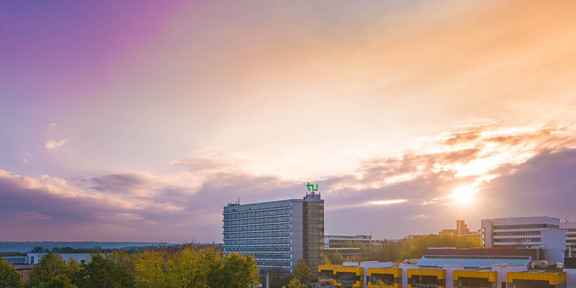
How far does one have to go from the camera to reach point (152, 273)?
51.4 meters

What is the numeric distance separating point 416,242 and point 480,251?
253 ft

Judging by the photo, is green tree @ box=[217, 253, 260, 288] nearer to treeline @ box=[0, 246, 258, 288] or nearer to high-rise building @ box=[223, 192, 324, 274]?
treeline @ box=[0, 246, 258, 288]

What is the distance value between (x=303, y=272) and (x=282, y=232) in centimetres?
2320

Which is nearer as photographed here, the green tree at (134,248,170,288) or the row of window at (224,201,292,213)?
the green tree at (134,248,170,288)

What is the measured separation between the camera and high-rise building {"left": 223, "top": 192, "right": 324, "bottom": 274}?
152000mm

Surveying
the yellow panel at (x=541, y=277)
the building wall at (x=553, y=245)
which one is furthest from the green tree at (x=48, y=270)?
the building wall at (x=553, y=245)

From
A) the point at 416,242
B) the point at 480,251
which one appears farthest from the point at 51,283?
the point at 416,242

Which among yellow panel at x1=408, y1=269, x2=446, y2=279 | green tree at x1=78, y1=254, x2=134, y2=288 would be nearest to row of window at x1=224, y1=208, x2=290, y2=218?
yellow panel at x1=408, y1=269, x2=446, y2=279

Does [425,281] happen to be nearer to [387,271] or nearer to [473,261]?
[387,271]

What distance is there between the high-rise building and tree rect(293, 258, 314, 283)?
8194 mm

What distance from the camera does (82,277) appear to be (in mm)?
48125

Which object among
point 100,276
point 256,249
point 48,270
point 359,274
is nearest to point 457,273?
point 359,274

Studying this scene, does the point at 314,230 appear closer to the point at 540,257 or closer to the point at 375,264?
the point at 375,264

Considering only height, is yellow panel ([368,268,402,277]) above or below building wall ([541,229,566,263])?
below
